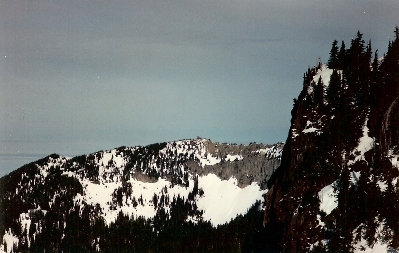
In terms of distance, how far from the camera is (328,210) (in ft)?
342

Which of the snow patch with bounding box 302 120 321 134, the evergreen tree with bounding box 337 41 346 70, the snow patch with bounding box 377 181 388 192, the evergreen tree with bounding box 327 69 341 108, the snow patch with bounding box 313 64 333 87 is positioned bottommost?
the snow patch with bounding box 377 181 388 192

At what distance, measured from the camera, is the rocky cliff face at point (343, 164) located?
97.4 metres

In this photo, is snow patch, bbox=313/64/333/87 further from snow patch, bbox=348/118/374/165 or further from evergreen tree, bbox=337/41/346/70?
snow patch, bbox=348/118/374/165

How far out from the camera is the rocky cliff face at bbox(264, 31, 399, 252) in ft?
319

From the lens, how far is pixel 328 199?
10631cm

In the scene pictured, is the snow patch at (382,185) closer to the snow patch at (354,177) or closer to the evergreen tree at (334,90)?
the snow patch at (354,177)

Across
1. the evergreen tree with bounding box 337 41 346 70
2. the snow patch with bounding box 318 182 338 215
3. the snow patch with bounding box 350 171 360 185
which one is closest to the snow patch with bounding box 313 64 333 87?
the evergreen tree with bounding box 337 41 346 70

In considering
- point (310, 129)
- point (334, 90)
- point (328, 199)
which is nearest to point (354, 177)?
point (328, 199)

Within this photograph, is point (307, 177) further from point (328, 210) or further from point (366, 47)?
point (366, 47)

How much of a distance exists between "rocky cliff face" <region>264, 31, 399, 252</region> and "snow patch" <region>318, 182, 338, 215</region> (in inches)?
8.9

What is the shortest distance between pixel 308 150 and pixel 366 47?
44.0 meters

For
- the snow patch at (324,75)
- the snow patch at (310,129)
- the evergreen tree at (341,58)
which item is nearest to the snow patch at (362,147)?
the snow patch at (310,129)

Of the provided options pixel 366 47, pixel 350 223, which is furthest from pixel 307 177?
pixel 366 47

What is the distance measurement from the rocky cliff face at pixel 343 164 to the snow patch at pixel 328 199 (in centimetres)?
23
